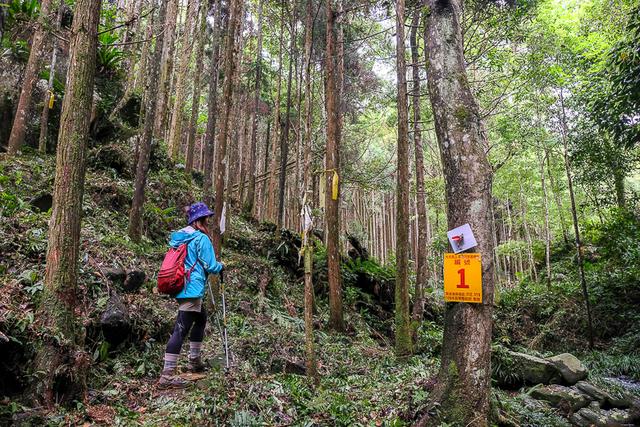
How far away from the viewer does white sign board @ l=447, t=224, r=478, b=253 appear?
3.56m

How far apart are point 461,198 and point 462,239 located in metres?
0.38

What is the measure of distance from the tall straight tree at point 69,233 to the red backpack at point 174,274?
2.66 ft

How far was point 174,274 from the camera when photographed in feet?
14.2

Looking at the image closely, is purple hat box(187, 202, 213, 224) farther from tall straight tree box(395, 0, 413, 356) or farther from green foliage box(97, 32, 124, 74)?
green foliage box(97, 32, 124, 74)

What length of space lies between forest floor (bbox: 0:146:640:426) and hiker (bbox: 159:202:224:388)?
0.79 ft

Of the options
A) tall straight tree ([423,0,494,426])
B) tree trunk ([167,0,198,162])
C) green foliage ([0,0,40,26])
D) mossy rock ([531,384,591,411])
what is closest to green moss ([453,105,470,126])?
tall straight tree ([423,0,494,426])

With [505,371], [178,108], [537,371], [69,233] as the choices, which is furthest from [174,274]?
[178,108]

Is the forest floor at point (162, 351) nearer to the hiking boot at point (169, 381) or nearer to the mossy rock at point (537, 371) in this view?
the hiking boot at point (169, 381)

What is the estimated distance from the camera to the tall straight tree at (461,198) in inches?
136

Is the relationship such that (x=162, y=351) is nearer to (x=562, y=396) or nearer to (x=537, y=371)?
(x=562, y=396)

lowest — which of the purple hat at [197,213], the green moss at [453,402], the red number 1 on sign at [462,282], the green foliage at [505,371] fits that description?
the green foliage at [505,371]

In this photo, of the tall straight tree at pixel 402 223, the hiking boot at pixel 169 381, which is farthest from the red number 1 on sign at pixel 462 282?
the tall straight tree at pixel 402 223

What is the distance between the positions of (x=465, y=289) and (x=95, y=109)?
10183 millimetres

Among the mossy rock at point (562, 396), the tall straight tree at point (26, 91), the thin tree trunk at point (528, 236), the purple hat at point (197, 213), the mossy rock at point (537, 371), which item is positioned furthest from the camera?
the thin tree trunk at point (528, 236)
